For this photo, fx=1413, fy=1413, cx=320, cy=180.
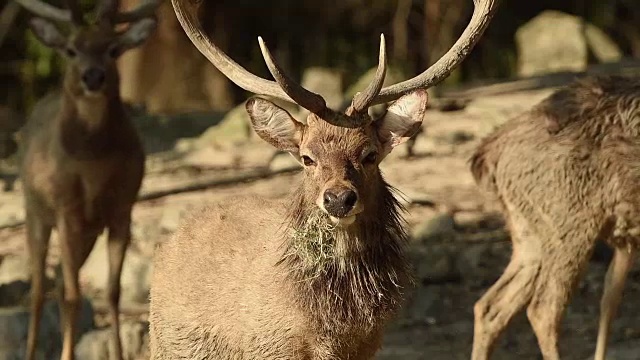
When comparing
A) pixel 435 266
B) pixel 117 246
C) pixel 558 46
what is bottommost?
pixel 435 266

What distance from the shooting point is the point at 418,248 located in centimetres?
1179

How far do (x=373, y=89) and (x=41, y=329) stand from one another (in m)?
5.16

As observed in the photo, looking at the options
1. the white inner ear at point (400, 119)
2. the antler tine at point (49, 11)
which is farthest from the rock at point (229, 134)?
the white inner ear at point (400, 119)

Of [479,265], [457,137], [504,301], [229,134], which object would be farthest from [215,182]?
[504,301]

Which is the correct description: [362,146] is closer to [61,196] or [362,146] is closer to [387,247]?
[387,247]

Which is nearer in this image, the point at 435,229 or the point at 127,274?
the point at 127,274

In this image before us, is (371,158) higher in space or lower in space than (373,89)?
lower

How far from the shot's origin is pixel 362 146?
6906 millimetres

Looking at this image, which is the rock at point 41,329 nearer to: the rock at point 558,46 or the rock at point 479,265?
the rock at point 479,265

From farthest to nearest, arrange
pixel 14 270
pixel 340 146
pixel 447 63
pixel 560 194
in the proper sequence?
pixel 14 270, pixel 560 194, pixel 447 63, pixel 340 146

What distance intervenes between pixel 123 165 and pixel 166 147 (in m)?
6.05

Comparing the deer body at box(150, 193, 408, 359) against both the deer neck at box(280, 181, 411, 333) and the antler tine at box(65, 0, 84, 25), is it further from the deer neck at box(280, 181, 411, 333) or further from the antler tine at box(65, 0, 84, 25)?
the antler tine at box(65, 0, 84, 25)

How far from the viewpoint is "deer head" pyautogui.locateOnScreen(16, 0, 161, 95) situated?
424 inches

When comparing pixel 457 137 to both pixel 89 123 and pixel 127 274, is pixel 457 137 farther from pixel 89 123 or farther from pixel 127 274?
pixel 89 123
